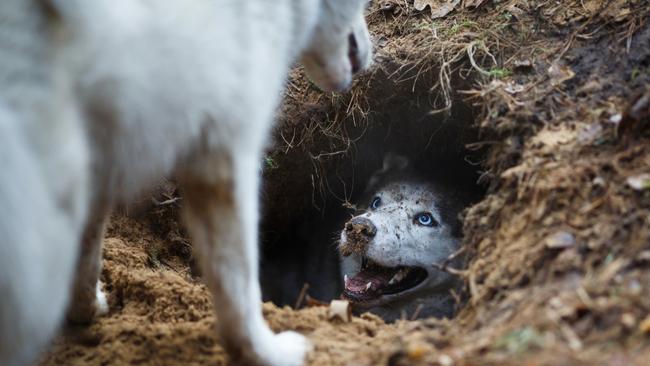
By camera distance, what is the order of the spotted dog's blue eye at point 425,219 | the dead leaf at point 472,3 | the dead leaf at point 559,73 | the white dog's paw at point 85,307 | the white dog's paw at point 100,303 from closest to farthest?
1. the white dog's paw at point 85,307
2. the white dog's paw at point 100,303
3. the dead leaf at point 559,73
4. the dead leaf at point 472,3
5. the spotted dog's blue eye at point 425,219

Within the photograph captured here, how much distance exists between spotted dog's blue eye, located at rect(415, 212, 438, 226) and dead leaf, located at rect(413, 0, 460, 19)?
1513 mm

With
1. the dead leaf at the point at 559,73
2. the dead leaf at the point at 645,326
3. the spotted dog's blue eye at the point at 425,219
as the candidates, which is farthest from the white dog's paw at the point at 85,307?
the spotted dog's blue eye at the point at 425,219

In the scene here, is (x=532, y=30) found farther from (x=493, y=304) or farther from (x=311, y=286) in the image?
(x=311, y=286)

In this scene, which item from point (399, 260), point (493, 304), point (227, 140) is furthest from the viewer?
point (399, 260)

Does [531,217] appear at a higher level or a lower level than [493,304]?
higher

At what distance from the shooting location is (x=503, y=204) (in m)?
3.16

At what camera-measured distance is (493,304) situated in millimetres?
2680

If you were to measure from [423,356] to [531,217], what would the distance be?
0.90 metres

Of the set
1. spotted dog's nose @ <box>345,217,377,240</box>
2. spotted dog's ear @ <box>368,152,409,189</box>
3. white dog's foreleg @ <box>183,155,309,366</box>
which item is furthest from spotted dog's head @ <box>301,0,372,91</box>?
spotted dog's ear @ <box>368,152,409,189</box>

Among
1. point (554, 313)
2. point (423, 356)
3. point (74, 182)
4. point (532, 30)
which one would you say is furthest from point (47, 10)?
point (532, 30)

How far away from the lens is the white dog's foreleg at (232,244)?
228 cm

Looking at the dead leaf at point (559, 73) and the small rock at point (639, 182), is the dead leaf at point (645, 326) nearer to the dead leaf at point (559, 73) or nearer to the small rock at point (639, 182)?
the small rock at point (639, 182)

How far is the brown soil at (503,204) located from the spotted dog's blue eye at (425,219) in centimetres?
56

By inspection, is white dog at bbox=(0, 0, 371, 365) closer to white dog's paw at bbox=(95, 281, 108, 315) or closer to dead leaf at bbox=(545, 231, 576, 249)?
white dog's paw at bbox=(95, 281, 108, 315)
